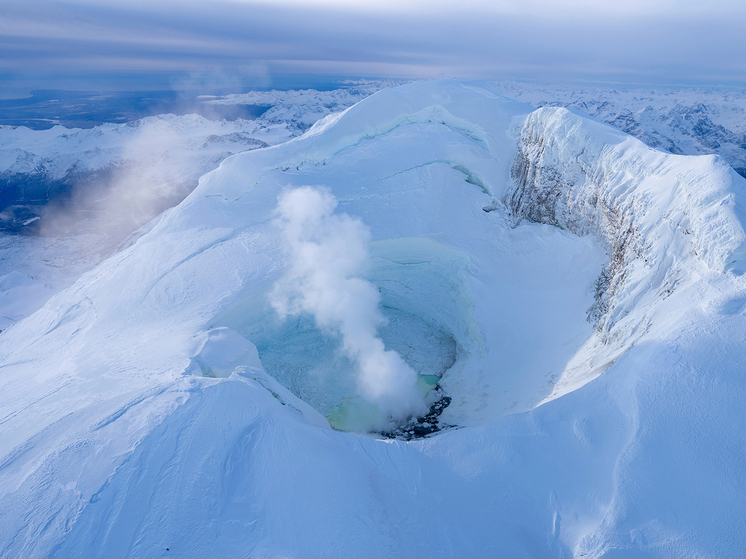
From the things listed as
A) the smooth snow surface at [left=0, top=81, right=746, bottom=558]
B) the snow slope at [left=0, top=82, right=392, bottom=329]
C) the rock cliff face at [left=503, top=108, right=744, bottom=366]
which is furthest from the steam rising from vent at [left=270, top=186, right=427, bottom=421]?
the snow slope at [left=0, top=82, right=392, bottom=329]

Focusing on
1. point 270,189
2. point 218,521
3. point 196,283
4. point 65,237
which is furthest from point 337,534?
point 65,237

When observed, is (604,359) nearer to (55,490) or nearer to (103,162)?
(55,490)

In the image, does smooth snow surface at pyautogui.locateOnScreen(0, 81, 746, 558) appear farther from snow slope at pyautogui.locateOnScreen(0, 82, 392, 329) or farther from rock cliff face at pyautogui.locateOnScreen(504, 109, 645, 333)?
snow slope at pyautogui.locateOnScreen(0, 82, 392, 329)

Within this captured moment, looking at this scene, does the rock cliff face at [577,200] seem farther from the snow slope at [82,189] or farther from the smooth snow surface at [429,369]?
the snow slope at [82,189]

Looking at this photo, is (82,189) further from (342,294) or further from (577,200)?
(577,200)

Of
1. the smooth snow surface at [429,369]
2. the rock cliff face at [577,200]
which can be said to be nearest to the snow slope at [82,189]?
the smooth snow surface at [429,369]

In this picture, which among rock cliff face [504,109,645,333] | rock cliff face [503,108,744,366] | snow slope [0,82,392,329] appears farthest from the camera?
snow slope [0,82,392,329]

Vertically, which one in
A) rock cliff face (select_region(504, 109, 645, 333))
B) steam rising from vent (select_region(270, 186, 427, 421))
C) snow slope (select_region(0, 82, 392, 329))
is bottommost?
snow slope (select_region(0, 82, 392, 329))
